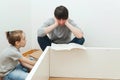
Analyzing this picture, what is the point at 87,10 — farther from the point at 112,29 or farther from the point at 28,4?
the point at 28,4

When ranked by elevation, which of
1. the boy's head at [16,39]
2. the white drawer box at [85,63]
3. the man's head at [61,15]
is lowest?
the white drawer box at [85,63]

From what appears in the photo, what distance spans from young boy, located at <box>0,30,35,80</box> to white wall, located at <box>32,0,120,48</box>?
1.19 m

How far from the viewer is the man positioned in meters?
2.58

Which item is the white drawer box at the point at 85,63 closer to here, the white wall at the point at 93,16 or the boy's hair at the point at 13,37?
the boy's hair at the point at 13,37

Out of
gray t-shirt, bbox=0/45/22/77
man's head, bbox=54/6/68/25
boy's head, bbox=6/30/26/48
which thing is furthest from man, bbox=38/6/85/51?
gray t-shirt, bbox=0/45/22/77

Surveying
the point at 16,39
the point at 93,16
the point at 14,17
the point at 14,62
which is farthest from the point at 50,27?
the point at 93,16

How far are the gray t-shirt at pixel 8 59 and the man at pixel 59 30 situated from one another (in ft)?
1.87

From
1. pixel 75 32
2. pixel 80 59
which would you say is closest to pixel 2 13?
pixel 75 32

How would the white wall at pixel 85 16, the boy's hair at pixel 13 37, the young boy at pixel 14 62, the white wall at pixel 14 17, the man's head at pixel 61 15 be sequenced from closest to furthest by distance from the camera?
the young boy at pixel 14 62 < the boy's hair at pixel 13 37 < the man's head at pixel 61 15 < the white wall at pixel 14 17 < the white wall at pixel 85 16

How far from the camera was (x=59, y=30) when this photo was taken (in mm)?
2838

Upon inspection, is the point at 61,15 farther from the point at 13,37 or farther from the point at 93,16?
the point at 93,16

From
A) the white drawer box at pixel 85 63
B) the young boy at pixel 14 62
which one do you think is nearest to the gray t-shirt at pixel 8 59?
the young boy at pixel 14 62

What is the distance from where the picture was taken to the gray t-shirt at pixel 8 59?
84.1 inches

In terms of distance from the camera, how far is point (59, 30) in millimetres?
2838
